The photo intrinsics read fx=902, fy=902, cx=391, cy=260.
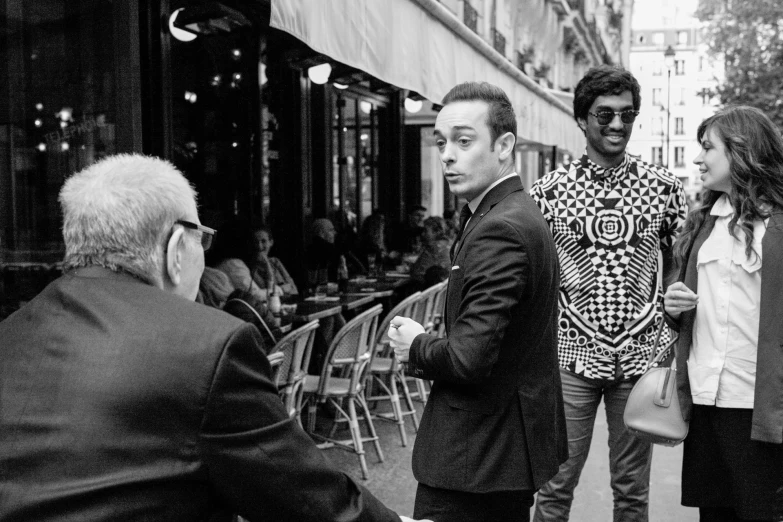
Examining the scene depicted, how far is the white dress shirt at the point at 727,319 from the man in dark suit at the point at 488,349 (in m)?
0.79

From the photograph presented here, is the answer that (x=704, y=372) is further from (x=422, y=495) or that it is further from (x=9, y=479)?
(x=9, y=479)

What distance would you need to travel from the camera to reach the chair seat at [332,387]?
5773 millimetres

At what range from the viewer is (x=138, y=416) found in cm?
148

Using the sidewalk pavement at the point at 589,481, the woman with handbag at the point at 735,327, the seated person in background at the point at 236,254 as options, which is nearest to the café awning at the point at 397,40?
the woman with handbag at the point at 735,327

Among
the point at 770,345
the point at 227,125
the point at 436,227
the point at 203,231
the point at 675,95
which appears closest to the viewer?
the point at 203,231

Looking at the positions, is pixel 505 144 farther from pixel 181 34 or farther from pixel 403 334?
pixel 181 34

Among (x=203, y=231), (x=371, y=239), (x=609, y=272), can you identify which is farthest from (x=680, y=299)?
(x=371, y=239)

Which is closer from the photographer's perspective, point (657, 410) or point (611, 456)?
point (657, 410)

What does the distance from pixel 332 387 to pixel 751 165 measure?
3432 mm

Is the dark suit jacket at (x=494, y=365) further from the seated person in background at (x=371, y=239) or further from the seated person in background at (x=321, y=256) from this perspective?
the seated person in background at (x=371, y=239)

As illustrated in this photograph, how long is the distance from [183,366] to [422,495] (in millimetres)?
1236

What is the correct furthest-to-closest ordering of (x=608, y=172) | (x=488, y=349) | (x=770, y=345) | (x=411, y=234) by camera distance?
(x=411, y=234) → (x=608, y=172) → (x=770, y=345) → (x=488, y=349)

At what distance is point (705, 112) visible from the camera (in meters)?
90.3

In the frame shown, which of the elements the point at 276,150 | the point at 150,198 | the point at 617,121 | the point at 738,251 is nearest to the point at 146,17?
the point at 276,150
